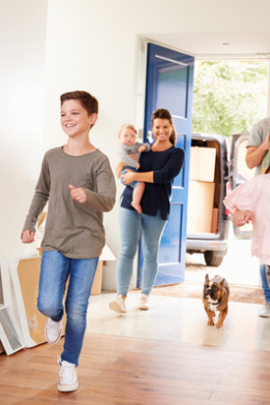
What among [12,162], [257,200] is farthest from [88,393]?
[12,162]

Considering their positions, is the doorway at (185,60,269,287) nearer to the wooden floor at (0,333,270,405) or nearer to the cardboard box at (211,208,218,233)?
the cardboard box at (211,208,218,233)

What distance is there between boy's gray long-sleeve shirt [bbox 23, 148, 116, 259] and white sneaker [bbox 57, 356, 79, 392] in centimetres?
50

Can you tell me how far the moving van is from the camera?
588 centimetres

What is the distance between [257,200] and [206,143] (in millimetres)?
3751

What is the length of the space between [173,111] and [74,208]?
2963 millimetres

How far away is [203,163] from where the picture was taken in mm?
6219

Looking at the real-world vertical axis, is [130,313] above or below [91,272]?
below

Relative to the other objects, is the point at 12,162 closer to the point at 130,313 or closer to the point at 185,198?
the point at 130,313

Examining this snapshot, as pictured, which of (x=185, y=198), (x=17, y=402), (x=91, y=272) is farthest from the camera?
(x=185, y=198)

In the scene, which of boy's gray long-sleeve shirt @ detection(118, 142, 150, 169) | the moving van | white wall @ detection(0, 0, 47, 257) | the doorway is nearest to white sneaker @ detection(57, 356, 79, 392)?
white wall @ detection(0, 0, 47, 257)

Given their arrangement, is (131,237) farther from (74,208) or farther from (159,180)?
(74,208)

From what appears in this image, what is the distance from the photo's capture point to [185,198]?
198 inches

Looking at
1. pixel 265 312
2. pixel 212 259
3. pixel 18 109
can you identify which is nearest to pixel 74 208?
pixel 18 109

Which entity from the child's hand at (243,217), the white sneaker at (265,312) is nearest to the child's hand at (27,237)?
the child's hand at (243,217)
